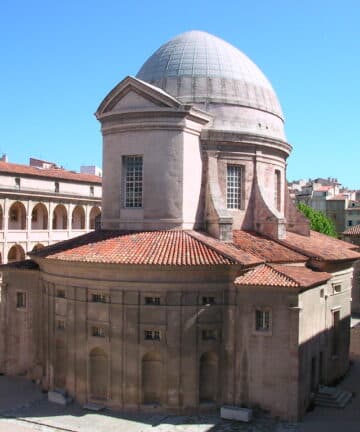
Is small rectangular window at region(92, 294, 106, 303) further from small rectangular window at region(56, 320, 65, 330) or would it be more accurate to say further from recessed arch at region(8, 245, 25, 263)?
recessed arch at region(8, 245, 25, 263)

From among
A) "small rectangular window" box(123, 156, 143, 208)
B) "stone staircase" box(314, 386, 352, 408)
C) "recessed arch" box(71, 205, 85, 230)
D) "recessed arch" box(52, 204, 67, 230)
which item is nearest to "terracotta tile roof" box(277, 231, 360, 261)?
"stone staircase" box(314, 386, 352, 408)

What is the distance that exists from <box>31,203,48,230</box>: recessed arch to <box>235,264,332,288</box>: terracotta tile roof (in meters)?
36.3

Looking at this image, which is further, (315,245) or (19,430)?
(315,245)

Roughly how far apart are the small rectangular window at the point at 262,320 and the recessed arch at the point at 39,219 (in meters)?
37.2

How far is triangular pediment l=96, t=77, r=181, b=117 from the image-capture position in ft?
88.5

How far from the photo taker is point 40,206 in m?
56.1

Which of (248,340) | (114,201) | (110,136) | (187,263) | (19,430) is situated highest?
(110,136)

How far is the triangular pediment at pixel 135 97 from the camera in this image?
→ 27.0m

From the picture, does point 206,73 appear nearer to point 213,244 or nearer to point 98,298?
point 213,244

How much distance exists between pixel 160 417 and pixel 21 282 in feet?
36.5

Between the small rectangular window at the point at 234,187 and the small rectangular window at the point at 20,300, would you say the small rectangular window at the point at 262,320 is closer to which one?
the small rectangular window at the point at 234,187

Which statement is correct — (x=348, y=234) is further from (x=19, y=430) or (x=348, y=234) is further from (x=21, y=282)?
(x=19, y=430)

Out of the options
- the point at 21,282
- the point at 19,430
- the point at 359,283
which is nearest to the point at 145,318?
the point at 19,430

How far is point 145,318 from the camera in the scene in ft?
79.3
